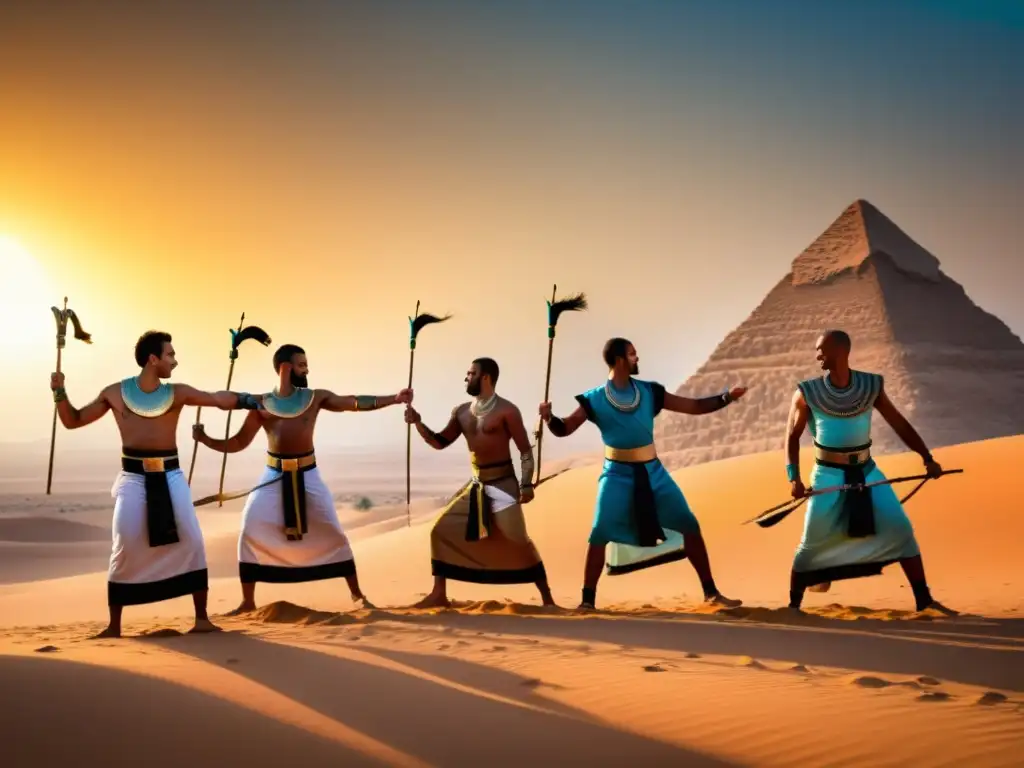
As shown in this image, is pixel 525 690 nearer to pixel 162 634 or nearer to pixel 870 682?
pixel 870 682

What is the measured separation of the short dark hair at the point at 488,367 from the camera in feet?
31.1

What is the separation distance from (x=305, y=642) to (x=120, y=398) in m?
2.22

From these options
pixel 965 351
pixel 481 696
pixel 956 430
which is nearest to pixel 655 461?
pixel 481 696

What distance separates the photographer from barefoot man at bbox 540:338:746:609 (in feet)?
30.2

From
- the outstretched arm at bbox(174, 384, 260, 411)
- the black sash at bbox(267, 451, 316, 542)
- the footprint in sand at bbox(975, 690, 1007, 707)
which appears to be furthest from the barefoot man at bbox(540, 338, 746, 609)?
the footprint in sand at bbox(975, 690, 1007, 707)

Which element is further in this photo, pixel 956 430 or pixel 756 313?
pixel 756 313

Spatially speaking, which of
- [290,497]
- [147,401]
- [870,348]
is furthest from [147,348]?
[870,348]

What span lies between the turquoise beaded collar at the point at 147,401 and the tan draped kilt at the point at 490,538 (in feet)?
8.01

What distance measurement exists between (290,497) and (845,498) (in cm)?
433

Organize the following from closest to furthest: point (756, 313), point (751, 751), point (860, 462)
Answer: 1. point (751, 751)
2. point (860, 462)
3. point (756, 313)

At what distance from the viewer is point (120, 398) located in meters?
8.09

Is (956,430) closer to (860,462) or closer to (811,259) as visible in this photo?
(811,259)

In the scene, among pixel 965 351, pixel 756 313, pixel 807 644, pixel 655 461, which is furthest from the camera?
pixel 756 313

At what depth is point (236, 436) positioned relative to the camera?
383 inches
